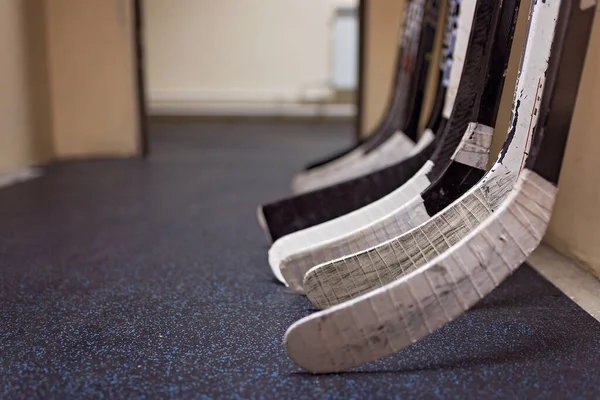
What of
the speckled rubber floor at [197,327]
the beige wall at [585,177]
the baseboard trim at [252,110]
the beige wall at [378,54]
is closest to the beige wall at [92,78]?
the beige wall at [378,54]

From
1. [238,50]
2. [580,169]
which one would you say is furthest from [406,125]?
[238,50]

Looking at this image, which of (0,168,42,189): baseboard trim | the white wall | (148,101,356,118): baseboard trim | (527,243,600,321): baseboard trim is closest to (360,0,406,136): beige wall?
(0,168,42,189): baseboard trim

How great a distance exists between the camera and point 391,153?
175cm

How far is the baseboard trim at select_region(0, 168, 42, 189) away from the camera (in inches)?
109

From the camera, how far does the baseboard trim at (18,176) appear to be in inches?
109

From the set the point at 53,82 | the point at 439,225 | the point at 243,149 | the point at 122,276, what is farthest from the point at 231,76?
the point at 439,225

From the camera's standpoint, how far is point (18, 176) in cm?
294

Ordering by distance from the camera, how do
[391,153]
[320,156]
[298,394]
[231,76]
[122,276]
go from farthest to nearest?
1. [231,76]
2. [320,156]
3. [391,153]
4. [122,276]
5. [298,394]

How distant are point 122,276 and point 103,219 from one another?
70 centimetres

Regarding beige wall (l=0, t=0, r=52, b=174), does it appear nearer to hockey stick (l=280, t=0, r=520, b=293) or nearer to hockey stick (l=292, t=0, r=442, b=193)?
hockey stick (l=292, t=0, r=442, b=193)

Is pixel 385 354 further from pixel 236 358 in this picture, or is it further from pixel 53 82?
pixel 53 82

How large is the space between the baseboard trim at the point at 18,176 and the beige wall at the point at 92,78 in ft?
1.94

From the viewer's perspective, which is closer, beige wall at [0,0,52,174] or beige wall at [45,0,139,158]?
beige wall at [0,0,52,174]

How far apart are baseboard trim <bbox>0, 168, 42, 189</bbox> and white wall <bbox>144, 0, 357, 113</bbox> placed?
3713 millimetres
